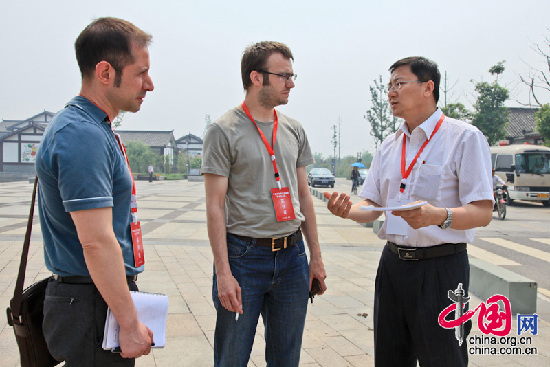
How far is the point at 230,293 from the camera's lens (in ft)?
6.17

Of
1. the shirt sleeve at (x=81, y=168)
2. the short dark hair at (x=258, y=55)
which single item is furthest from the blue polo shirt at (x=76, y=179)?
the short dark hair at (x=258, y=55)

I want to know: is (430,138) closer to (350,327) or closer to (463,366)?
(463,366)

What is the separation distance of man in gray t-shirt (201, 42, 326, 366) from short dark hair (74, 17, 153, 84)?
0.60 m

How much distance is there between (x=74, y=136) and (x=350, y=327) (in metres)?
2.93

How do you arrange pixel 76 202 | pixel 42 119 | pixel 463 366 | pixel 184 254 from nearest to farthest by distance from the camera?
pixel 76 202 → pixel 463 366 → pixel 184 254 → pixel 42 119

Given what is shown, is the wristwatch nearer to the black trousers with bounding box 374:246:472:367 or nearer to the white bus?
the black trousers with bounding box 374:246:472:367

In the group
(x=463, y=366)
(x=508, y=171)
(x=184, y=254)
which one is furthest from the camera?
(x=508, y=171)

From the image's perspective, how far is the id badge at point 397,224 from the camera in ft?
6.38

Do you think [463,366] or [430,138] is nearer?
[463,366]

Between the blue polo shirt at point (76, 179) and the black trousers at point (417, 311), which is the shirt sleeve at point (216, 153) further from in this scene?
the black trousers at point (417, 311)

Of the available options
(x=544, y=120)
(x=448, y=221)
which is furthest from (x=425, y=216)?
(x=544, y=120)

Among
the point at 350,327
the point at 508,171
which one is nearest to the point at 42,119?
the point at 508,171

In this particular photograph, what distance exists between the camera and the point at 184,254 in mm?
6645

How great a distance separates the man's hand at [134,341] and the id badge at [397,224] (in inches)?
44.0
